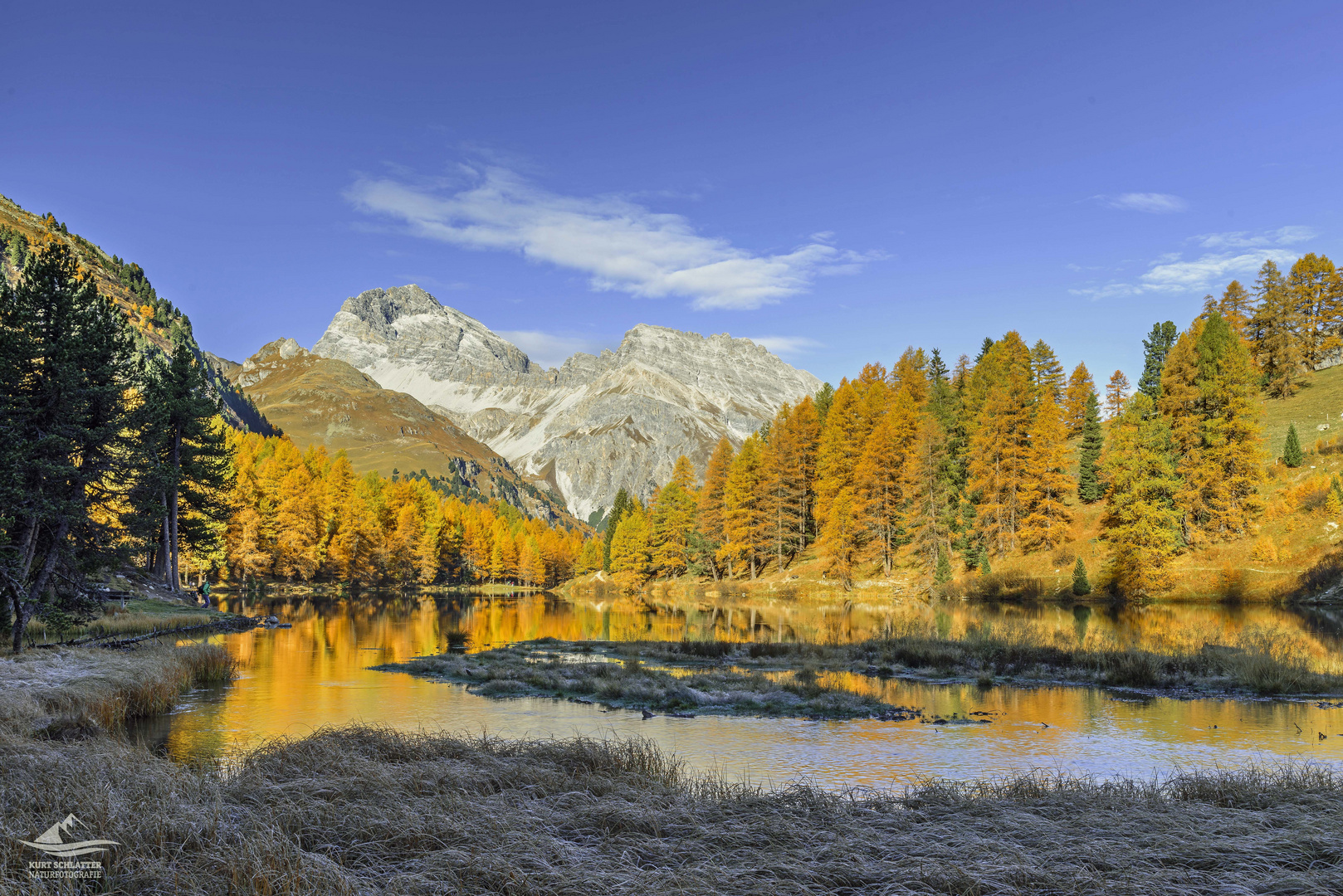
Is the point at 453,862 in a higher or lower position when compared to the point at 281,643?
higher

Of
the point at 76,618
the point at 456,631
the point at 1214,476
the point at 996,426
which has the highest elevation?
the point at 996,426

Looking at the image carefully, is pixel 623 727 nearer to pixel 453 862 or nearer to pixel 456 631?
pixel 453 862

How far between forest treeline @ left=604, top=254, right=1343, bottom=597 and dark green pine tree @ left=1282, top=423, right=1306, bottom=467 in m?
2.05

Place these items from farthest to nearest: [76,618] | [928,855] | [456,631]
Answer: [456,631] < [76,618] < [928,855]

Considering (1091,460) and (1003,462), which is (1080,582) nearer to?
(1003,462)

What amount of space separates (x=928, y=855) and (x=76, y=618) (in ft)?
105

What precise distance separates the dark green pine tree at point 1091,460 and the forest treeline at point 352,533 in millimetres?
74721

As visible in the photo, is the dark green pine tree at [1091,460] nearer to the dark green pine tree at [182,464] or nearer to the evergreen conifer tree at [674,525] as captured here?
the evergreen conifer tree at [674,525]

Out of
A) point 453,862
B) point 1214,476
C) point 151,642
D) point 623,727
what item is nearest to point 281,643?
point 151,642

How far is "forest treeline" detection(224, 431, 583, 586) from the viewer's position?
3322 inches

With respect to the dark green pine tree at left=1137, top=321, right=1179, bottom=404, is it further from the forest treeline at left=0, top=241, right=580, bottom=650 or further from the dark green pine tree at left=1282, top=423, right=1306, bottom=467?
the forest treeline at left=0, top=241, right=580, bottom=650

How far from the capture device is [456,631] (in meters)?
49.1

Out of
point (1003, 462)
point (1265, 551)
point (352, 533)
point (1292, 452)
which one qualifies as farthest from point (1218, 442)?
point (352, 533)

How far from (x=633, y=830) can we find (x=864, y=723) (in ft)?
42.4
